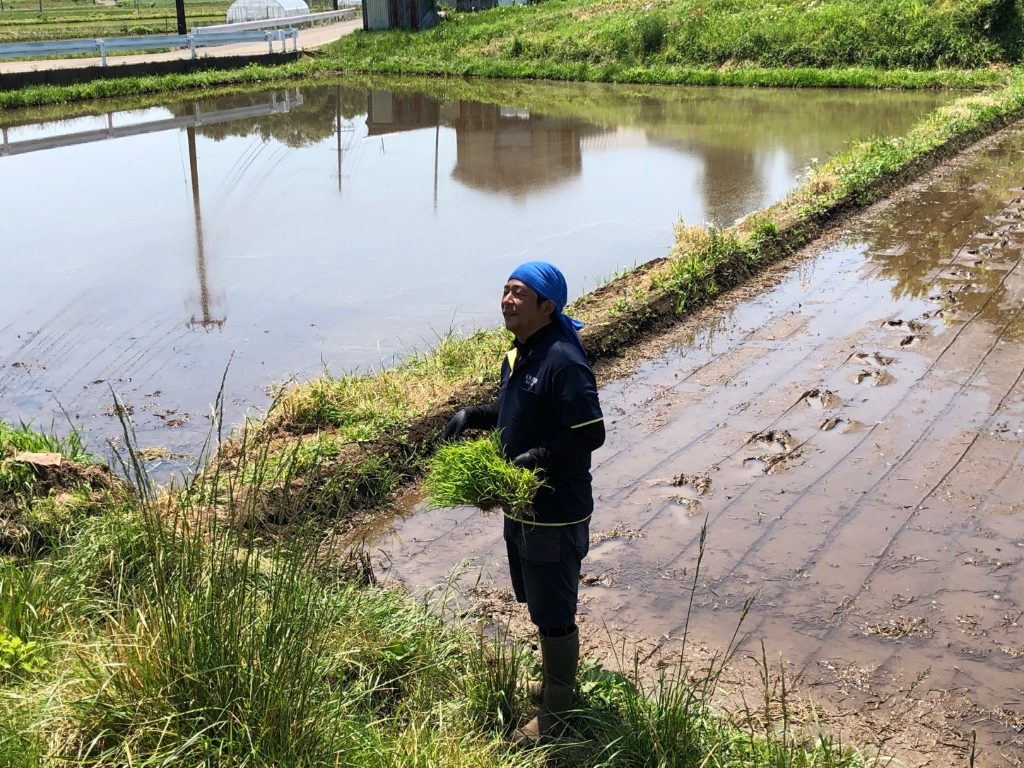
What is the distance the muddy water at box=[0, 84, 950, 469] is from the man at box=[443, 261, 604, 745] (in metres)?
3.41

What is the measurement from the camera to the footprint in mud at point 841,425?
6861 millimetres

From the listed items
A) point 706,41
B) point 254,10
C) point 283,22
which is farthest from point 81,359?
point 254,10

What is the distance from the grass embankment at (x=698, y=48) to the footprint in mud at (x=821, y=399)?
19.0 meters

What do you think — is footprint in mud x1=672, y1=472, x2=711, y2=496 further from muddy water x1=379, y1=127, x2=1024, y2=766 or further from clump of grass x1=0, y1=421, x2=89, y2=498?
clump of grass x1=0, y1=421, x2=89, y2=498

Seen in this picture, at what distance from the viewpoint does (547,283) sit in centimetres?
378

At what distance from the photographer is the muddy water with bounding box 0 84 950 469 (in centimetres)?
837

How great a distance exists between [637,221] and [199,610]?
34.0ft

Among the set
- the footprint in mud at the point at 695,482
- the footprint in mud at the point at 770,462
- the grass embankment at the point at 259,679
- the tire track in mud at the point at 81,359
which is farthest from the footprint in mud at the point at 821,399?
the tire track in mud at the point at 81,359

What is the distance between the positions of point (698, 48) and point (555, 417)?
27.0m

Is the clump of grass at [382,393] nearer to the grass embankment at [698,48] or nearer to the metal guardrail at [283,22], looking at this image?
the grass embankment at [698,48]

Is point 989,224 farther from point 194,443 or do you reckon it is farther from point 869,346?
point 194,443

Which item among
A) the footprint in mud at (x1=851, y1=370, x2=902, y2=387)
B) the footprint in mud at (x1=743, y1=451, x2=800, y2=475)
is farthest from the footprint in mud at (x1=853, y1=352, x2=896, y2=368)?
the footprint in mud at (x1=743, y1=451, x2=800, y2=475)

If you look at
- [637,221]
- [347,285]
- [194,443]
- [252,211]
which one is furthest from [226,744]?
[252,211]

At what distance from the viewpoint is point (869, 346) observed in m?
8.41
